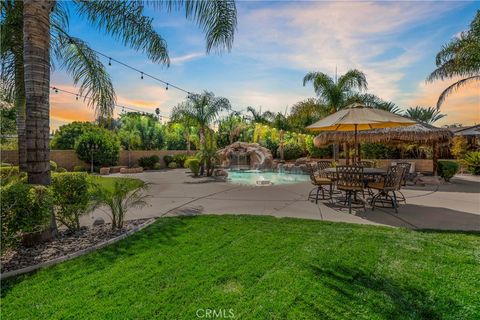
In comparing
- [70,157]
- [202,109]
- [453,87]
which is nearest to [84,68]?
[202,109]

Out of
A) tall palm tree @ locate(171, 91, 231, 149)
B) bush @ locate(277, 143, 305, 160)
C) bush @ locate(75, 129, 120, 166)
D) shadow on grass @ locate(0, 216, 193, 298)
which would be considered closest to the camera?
shadow on grass @ locate(0, 216, 193, 298)

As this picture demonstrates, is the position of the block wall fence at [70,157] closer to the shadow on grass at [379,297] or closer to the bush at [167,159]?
the bush at [167,159]

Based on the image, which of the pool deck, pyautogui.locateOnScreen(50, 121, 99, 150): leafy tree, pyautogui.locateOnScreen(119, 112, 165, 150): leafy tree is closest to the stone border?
the pool deck

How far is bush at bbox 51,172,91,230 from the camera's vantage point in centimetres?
463

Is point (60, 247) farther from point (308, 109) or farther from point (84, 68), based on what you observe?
point (308, 109)

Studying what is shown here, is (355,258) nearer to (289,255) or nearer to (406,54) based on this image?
(289,255)

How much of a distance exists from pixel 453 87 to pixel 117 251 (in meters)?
19.0

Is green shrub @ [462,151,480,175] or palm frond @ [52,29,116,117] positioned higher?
palm frond @ [52,29,116,117]

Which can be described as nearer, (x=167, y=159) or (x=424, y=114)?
(x=167, y=159)

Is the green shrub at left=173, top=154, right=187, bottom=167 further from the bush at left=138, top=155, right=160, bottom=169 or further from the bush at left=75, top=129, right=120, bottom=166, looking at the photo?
the bush at left=75, top=129, right=120, bottom=166

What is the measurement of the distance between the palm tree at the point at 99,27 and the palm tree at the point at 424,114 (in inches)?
1301

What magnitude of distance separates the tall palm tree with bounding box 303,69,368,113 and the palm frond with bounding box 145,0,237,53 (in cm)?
1283

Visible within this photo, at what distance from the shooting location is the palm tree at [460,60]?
36.4 feet

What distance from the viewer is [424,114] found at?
1237 inches
